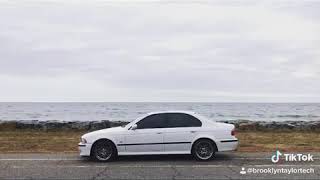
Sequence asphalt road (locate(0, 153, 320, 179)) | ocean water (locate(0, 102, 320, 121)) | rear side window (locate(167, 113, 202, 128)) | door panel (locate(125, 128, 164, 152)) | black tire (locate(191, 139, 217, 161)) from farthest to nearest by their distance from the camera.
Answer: ocean water (locate(0, 102, 320, 121)) → rear side window (locate(167, 113, 202, 128)) → door panel (locate(125, 128, 164, 152)) → black tire (locate(191, 139, 217, 161)) → asphalt road (locate(0, 153, 320, 179))

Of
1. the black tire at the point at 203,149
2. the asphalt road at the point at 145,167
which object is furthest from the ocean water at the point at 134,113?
the black tire at the point at 203,149

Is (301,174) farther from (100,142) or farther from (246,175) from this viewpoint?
(100,142)

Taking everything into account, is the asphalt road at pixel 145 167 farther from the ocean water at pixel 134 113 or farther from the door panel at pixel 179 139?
the ocean water at pixel 134 113

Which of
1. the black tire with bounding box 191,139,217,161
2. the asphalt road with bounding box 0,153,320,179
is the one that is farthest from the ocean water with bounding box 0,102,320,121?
the black tire with bounding box 191,139,217,161

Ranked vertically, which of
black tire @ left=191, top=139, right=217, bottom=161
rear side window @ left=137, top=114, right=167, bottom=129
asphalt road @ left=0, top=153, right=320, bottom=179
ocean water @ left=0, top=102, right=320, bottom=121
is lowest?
asphalt road @ left=0, top=153, right=320, bottom=179

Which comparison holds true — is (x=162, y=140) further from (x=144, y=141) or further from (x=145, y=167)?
(x=145, y=167)

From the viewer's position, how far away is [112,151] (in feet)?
47.4

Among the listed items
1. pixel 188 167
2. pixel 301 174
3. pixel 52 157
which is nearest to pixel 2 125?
pixel 52 157

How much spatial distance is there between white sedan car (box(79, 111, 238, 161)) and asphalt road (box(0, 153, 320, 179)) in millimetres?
314

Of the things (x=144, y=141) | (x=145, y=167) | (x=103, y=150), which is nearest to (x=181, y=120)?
(x=144, y=141)

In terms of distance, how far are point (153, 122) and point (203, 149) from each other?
5.44ft

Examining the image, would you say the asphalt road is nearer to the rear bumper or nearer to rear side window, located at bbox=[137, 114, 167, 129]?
the rear bumper

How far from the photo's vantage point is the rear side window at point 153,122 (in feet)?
47.8

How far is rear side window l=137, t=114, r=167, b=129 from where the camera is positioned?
1458 cm
